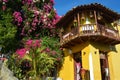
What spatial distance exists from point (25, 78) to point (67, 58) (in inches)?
165

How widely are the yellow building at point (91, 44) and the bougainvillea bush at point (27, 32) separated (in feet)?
3.89

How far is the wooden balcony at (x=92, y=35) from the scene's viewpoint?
21.7 metres

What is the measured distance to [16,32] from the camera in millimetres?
25328

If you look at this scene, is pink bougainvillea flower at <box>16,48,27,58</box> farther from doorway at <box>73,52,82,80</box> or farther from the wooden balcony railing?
doorway at <box>73,52,82,80</box>

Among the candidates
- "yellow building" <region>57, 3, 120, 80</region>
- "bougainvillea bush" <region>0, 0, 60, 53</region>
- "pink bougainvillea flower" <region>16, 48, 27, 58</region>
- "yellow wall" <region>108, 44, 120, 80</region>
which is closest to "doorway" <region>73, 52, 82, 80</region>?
"yellow building" <region>57, 3, 120, 80</region>

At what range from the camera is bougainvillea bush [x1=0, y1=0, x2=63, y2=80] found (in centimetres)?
2394

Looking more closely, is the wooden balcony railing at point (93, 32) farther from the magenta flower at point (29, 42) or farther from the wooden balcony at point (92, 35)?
the magenta flower at point (29, 42)

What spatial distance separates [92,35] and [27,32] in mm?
7140

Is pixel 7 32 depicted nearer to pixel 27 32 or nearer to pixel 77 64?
pixel 27 32

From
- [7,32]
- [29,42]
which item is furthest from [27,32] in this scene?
[7,32]

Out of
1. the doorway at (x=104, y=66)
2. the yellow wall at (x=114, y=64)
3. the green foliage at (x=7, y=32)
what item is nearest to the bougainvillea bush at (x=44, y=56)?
the green foliage at (x=7, y=32)

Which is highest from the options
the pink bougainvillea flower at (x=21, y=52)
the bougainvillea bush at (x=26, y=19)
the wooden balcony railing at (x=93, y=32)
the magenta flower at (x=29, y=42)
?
the bougainvillea bush at (x=26, y=19)

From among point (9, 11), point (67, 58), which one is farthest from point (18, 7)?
point (67, 58)

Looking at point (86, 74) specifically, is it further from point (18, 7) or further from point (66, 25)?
point (18, 7)
